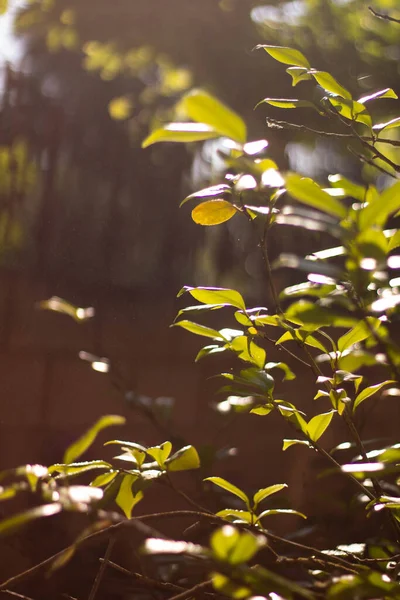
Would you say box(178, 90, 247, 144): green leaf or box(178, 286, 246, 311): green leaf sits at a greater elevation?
box(178, 90, 247, 144): green leaf

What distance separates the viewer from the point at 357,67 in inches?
70.9

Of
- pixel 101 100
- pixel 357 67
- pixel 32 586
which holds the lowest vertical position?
pixel 32 586

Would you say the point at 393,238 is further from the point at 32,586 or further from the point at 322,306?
the point at 32,586

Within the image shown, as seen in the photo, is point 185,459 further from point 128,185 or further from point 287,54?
point 128,185

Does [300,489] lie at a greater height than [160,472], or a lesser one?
lesser

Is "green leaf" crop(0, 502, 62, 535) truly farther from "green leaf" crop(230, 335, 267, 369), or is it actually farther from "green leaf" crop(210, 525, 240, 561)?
"green leaf" crop(230, 335, 267, 369)

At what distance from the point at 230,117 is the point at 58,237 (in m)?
1.23

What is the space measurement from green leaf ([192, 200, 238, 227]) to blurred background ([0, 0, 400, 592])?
84 centimetres

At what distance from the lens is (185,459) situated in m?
0.58

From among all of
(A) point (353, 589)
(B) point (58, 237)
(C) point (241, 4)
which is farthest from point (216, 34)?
(A) point (353, 589)

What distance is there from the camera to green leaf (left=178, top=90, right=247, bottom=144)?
1.24ft

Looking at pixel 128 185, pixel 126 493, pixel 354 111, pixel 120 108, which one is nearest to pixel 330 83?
pixel 354 111

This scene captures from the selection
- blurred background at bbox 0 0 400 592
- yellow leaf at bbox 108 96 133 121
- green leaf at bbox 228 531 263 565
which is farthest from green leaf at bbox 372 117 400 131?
yellow leaf at bbox 108 96 133 121

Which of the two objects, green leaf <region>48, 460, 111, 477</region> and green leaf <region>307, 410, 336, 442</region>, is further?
green leaf <region>307, 410, 336, 442</region>
